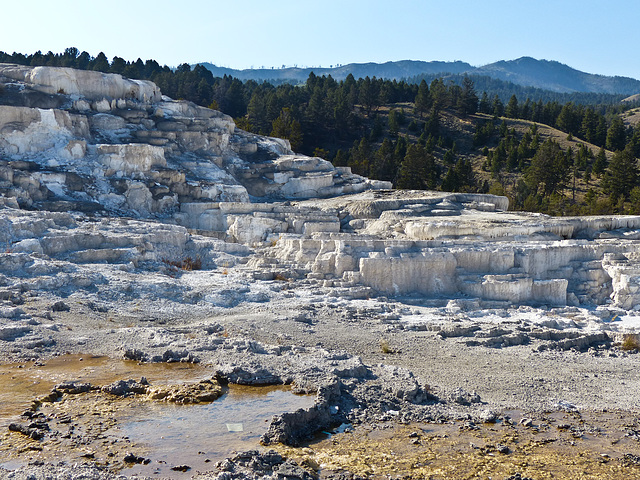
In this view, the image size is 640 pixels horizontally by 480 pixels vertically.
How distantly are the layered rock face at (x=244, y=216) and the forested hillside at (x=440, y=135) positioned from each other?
8557mm

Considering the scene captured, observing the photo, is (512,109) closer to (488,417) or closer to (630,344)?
(630,344)

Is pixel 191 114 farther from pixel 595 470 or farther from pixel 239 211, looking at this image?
pixel 595 470

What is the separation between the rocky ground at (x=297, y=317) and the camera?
8.27 m

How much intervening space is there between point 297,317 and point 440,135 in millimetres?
36397

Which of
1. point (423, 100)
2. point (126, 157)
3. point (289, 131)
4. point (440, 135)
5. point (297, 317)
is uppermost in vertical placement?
point (423, 100)

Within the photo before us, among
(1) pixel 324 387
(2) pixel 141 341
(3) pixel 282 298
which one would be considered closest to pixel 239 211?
(3) pixel 282 298

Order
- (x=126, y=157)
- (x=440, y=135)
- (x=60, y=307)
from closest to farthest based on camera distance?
(x=60, y=307) < (x=126, y=157) < (x=440, y=135)

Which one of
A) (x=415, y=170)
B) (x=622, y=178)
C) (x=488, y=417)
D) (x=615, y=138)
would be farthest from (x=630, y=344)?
(x=615, y=138)

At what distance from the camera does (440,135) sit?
47.7 m

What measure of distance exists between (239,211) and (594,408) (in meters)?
15.9

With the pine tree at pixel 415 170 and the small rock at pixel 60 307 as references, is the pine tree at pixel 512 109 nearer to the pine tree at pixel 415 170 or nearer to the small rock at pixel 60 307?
the pine tree at pixel 415 170

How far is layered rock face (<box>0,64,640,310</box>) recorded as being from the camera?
16.6 meters

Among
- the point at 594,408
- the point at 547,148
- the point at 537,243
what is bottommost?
the point at 594,408

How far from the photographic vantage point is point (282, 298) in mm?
15344
